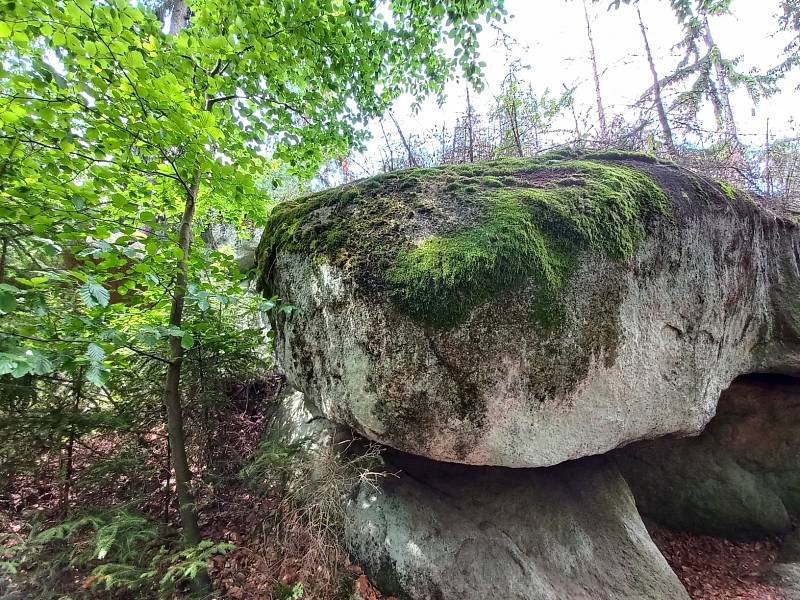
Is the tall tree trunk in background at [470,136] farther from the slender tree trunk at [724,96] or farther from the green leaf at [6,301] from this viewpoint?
the green leaf at [6,301]

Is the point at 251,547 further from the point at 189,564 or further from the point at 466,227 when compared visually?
the point at 466,227

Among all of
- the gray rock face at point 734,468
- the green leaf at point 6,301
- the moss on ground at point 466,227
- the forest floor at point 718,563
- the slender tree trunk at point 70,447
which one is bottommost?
the forest floor at point 718,563

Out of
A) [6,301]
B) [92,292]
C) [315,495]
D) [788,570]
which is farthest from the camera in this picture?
[788,570]

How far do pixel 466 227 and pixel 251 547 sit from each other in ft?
9.88

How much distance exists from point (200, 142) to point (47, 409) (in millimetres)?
2312

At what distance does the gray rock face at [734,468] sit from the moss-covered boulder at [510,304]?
1.48m

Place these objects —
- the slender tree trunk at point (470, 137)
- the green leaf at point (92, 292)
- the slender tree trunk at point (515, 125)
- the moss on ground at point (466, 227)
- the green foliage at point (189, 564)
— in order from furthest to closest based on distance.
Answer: the slender tree trunk at point (470, 137) → the slender tree trunk at point (515, 125) → the moss on ground at point (466, 227) → the green foliage at point (189, 564) → the green leaf at point (92, 292)

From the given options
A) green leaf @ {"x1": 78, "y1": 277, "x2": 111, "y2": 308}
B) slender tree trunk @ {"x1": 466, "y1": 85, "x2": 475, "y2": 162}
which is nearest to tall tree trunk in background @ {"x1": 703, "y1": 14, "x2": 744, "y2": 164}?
slender tree trunk @ {"x1": 466, "y1": 85, "x2": 475, "y2": 162}

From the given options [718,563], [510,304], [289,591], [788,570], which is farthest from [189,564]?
[788,570]

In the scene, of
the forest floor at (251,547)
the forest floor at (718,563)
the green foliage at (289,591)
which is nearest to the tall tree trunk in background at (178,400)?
the forest floor at (251,547)

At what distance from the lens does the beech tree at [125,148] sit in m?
1.98

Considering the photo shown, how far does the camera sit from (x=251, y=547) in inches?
120

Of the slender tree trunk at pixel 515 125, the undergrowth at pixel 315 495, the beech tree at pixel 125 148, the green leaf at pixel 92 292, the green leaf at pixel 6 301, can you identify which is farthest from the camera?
the slender tree trunk at pixel 515 125

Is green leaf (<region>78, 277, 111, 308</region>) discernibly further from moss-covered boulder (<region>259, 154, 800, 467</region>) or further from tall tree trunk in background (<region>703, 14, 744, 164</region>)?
tall tree trunk in background (<region>703, 14, 744, 164</region>)
